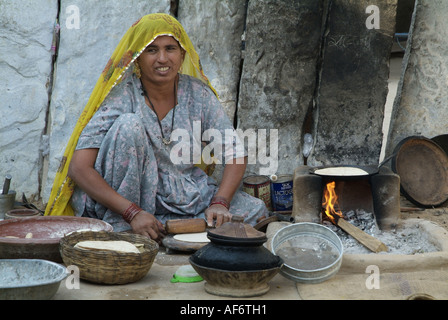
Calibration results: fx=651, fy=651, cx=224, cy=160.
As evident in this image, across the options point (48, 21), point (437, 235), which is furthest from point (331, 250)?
point (48, 21)

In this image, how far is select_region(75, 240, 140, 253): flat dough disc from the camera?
9.43ft

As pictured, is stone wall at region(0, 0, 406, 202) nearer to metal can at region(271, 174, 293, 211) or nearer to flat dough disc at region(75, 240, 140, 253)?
metal can at region(271, 174, 293, 211)

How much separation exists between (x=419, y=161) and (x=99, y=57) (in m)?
2.43

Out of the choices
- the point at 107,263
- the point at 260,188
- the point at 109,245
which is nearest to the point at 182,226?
the point at 109,245

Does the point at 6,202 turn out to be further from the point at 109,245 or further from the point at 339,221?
the point at 339,221

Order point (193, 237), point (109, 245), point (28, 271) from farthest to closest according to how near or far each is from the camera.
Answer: point (193, 237) < point (109, 245) < point (28, 271)

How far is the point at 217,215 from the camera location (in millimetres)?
3645

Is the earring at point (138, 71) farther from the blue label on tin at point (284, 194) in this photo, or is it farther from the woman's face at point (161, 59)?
the blue label on tin at point (284, 194)

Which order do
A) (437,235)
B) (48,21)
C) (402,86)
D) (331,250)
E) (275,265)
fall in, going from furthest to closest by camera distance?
(402,86) < (48,21) < (437,235) < (331,250) < (275,265)

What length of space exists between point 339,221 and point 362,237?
0.25 metres

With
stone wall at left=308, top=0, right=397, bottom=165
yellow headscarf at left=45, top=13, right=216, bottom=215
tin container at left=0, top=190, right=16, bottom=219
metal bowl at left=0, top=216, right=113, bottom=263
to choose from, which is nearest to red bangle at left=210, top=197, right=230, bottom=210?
metal bowl at left=0, top=216, right=113, bottom=263

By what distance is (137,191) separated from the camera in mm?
3738

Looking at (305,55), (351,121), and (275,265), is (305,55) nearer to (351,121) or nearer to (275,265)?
(351,121)

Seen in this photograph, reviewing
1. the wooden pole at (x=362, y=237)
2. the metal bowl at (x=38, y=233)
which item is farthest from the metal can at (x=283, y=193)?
the metal bowl at (x=38, y=233)
